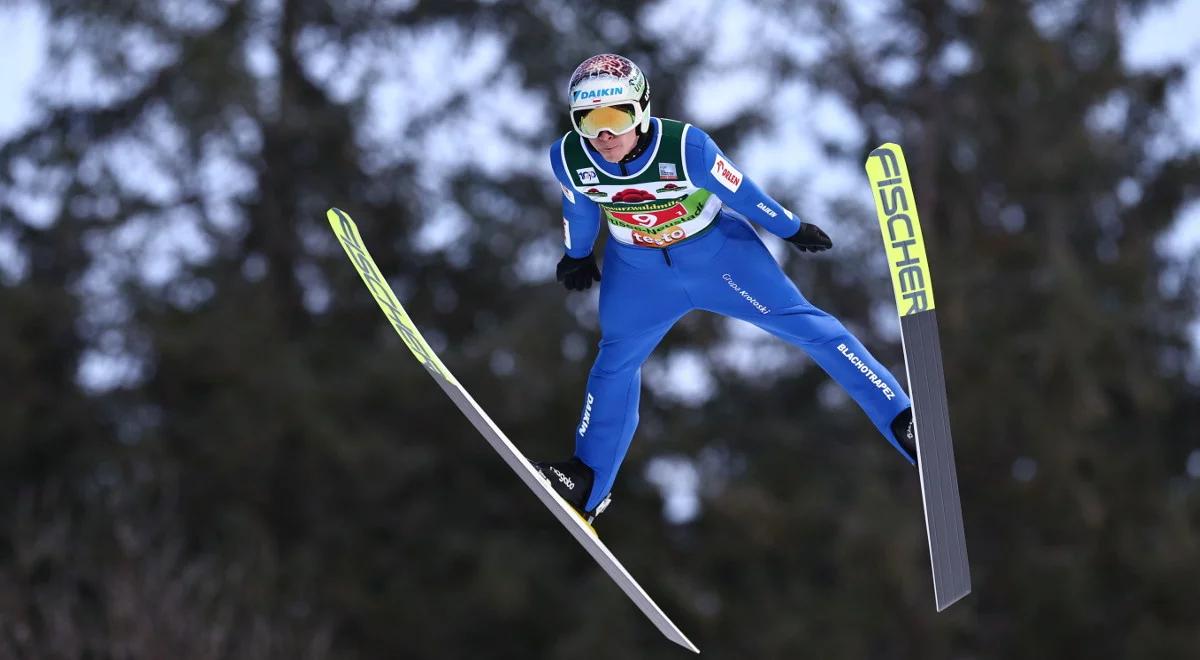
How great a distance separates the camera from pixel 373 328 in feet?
57.6

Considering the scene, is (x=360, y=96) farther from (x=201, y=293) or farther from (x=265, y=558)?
(x=265, y=558)

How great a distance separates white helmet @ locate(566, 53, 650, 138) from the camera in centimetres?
487

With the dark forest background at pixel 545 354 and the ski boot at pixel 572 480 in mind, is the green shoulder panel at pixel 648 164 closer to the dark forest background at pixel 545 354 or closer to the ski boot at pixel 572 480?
the ski boot at pixel 572 480

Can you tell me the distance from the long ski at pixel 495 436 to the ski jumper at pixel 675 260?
12.4 inches

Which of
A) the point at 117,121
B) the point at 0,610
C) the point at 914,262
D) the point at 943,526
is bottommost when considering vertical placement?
the point at 0,610

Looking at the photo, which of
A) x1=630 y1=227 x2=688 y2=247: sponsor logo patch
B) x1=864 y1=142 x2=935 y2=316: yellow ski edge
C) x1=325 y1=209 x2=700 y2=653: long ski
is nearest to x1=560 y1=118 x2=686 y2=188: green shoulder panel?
x1=630 y1=227 x2=688 y2=247: sponsor logo patch

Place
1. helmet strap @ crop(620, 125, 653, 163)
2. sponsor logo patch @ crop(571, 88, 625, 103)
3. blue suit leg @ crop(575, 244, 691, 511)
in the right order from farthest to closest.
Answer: blue suit leg @ crop(575, 244, 691, 511) < helmet strap @ crop(620, 125, 653, 163) < sponsor logo patch @ crop(571, 88, 625, 103)

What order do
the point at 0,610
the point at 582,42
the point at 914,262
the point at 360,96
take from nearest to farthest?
the point at 914,262 < the point at 0,610 < the point at 582,42 < the point at 360,96

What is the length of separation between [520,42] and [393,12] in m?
1.96

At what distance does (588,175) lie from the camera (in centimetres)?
513

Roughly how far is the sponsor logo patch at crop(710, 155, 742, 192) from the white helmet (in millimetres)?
284

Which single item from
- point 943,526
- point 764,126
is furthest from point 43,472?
point 943,526

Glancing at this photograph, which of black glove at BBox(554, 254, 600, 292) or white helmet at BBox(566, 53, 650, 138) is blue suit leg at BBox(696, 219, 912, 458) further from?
white helmet at BBox(566, 53, 650, 138)

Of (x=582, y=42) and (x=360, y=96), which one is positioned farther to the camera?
(x=360, y=96)
